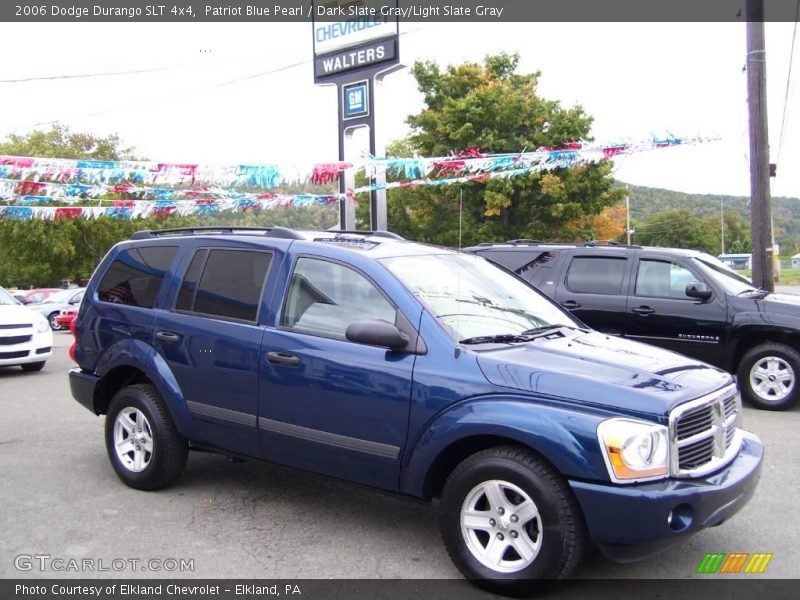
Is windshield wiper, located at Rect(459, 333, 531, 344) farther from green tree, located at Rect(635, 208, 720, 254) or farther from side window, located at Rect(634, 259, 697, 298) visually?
green tree, located at Rect(635, 208, 720, 254)

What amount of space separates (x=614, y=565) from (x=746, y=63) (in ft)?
34.1

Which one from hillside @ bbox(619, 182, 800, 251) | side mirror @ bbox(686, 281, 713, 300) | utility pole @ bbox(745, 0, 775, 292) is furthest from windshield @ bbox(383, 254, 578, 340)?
hillside @ bbox(619, 182, 800, 251)

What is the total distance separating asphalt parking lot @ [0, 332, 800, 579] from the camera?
151 inches

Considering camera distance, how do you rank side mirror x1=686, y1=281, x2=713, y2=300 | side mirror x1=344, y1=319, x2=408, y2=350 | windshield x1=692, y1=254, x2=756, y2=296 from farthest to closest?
windshield x1=692, y1=254, x2=756, y2=296
side mirror x1=686, y1=281, x2=713, y2=300
side mirror x1=344, y1=319, x2=408, y2=350

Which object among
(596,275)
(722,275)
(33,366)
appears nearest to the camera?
(722,275)

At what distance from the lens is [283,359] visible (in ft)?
13.8

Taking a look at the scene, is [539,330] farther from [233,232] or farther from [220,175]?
[220,175]

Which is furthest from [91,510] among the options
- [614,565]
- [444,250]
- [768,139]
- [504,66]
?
[504,66]

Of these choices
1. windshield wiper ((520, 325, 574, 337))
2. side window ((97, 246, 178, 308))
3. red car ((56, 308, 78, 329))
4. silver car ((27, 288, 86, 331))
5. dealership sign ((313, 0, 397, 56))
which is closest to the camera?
windshield wiper ((520, 325, 574, 337))

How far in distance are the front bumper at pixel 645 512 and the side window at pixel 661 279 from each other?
18.2 feet

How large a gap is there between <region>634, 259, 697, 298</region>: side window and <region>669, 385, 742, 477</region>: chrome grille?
192 inches

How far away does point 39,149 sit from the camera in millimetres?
36562

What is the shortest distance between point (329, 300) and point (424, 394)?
37.8 inches

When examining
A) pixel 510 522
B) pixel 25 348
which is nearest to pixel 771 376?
pixel 510 522
